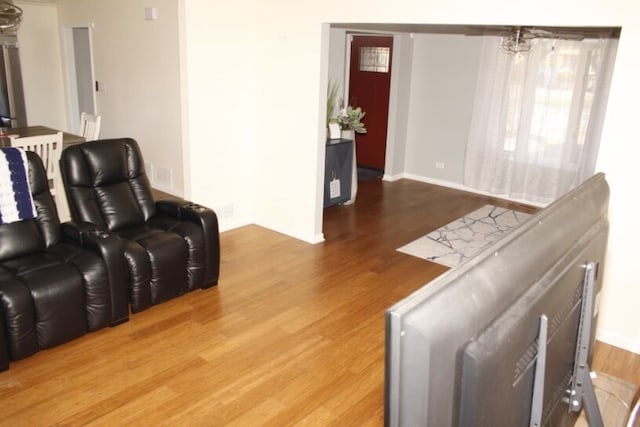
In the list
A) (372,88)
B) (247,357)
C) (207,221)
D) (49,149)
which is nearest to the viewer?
(247,357)

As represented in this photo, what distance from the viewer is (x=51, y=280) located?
2922mm

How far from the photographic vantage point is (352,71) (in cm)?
754

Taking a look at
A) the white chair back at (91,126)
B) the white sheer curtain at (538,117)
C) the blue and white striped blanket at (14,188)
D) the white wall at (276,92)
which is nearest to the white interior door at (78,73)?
the white chair back at (91,126)

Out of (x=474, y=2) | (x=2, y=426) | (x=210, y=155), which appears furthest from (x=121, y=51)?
(x=2, y=426)

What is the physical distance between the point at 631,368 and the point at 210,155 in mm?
3772

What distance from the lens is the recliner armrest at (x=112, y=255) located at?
318 centimetres

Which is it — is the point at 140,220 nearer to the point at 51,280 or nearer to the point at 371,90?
the point at 51,280

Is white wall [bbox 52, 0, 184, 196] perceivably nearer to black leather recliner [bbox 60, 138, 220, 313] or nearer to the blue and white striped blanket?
black leather recliner [bbox 60, 138, 220, 313]

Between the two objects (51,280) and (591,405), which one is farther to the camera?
(51,280)

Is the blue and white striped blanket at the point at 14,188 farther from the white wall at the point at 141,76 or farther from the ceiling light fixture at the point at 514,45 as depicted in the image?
the ceiling light fixture at the point at 514,45

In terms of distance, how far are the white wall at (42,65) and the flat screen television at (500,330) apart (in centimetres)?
761

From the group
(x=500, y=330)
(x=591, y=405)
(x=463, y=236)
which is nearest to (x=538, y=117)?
(x=463, y=236)

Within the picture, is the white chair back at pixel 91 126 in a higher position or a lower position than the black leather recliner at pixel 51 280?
higher

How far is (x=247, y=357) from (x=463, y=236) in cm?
297
